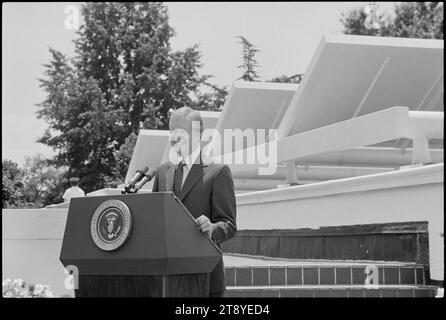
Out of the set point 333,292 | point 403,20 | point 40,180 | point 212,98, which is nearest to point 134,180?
point 333,292

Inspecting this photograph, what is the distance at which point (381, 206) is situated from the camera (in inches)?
283

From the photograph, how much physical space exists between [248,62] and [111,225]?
11877 millimetres

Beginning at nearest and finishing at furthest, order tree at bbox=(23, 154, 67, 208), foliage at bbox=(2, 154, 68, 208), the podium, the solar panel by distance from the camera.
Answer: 1. the podium
2. the solar panel
3. foliage at bbox=(2, 154, 68, 208)
4. tree at bbox=(23, 154, 67, 208)

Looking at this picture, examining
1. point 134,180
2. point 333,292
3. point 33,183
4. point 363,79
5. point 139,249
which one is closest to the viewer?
point 139,249

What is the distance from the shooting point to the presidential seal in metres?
2.94

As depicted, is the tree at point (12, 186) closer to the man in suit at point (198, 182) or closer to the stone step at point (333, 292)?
the stone step at point (333, 292)

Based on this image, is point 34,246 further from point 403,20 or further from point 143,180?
point 403,20

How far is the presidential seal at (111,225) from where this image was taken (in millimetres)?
2939

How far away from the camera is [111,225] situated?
297cm

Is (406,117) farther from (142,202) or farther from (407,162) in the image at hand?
(142,202)

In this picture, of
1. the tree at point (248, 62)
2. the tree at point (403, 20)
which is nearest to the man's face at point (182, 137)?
the tree at point (248, 62)

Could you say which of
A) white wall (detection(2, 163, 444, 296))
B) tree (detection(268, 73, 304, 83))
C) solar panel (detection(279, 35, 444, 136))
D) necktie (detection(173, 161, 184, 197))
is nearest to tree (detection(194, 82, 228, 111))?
tree (detection(268, 73, 304, 83))

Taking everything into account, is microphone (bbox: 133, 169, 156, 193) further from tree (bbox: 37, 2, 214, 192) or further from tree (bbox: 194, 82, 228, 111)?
tree (bbox: 194, 82, 228, 111)
